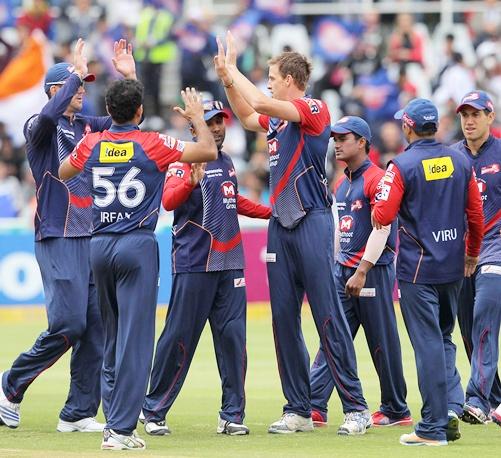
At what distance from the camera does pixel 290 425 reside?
1127cm

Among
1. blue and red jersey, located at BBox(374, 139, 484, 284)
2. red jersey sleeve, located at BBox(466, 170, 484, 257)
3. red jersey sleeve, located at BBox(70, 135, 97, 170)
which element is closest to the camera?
red jersey sleeve, located at BBox(70, 135, 97, 170)

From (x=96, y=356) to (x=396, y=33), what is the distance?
15.9 metres

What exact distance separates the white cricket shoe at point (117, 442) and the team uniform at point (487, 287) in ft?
10.4

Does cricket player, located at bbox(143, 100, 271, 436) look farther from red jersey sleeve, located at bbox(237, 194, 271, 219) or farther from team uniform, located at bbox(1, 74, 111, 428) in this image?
team uniform, located at bbox(1, 74, 111, 428)

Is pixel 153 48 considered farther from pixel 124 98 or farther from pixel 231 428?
pixel 124 98

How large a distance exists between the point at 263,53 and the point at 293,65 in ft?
49.2

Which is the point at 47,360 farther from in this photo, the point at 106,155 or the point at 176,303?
the point at 106,155

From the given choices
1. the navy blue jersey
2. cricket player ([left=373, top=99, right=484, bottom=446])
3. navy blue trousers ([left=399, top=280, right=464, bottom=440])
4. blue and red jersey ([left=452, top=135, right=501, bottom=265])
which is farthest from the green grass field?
blue and red jersey ([left=452, top=135, right=501, bottom=265])

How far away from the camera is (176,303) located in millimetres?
11430

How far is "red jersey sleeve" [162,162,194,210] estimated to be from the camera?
11182 millimetres

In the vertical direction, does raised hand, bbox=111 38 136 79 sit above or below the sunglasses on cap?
above

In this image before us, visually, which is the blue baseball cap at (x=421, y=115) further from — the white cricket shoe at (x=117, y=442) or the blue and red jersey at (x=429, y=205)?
the white cricket shoe at (x=117, y=442)

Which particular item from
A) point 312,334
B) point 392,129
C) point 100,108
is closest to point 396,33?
point 392,129

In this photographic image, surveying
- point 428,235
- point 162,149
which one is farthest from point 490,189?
point 162,149
